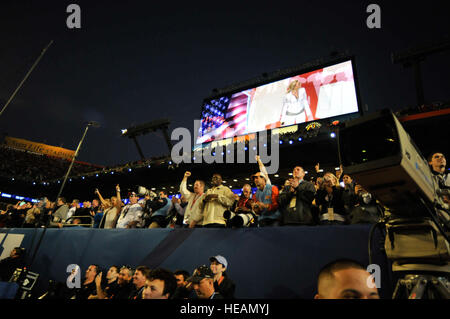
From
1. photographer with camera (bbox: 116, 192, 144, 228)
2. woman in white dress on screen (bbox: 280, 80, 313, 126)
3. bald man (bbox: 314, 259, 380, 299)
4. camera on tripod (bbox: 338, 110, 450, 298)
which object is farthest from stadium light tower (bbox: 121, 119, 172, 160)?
bald man (bbox: 314, 259, 380, 299)

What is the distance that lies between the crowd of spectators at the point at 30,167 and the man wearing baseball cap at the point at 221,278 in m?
17.3

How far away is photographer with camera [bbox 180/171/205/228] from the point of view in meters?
4.49

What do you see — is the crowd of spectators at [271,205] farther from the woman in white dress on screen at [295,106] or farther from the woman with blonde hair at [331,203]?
the woman in white dress on screen at [295,106]

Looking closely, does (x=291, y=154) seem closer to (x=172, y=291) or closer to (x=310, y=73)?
(x=310, y=73)

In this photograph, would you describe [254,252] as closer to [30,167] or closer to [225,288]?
[225,288]

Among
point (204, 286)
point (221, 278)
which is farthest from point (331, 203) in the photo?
point (204, 286)

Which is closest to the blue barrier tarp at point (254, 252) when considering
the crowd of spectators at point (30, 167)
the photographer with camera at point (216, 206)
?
the photographer with camera at point (216, 206)

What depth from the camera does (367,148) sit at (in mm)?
1431

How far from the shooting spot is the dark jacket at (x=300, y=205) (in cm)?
354

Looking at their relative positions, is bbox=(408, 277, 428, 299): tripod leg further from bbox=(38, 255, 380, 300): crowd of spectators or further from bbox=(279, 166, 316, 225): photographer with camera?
bbox=(279, 166, 316, 225): photographer with camera

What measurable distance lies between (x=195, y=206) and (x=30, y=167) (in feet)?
68.7

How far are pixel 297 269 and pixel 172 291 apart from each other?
143cm

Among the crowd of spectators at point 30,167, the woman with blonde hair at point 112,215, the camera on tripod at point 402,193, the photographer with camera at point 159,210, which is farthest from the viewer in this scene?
the crowd of spectators at point 30,167
